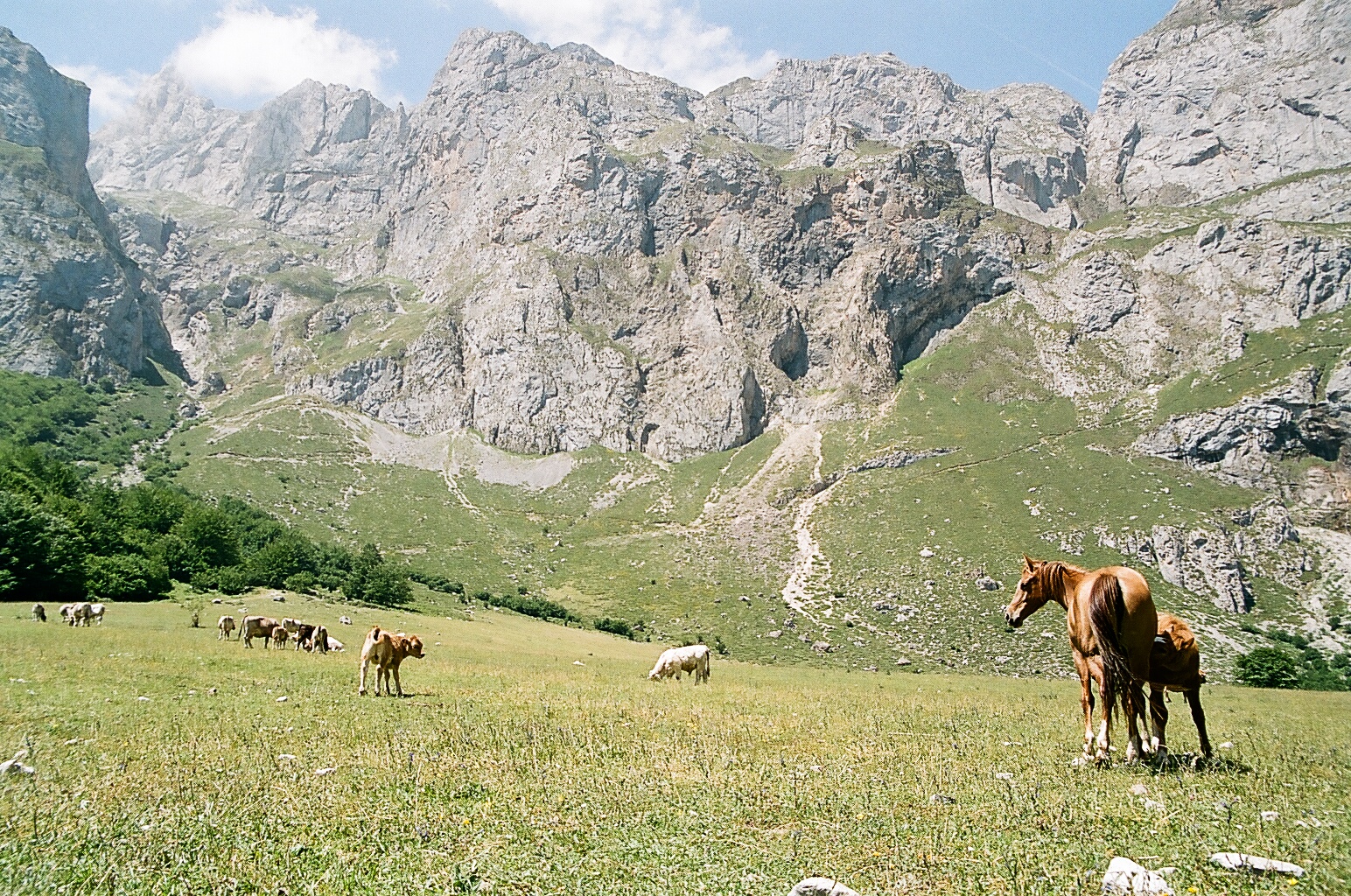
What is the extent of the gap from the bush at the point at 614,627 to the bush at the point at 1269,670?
166 ft

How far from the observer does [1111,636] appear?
10.5 m

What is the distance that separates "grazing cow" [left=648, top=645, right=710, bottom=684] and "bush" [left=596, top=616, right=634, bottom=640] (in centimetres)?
4472

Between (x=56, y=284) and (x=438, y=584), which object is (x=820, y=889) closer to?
(x=438, y=584)

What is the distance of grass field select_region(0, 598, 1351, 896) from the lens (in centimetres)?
618

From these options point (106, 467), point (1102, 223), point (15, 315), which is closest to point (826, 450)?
point (1102, 223)

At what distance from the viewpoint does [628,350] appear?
532ft

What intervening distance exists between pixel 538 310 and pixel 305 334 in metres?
78.3

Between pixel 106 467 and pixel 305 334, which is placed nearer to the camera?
pixel 106 467

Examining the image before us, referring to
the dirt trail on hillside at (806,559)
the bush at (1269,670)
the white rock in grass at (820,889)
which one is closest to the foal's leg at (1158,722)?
the white rock in grass at (820,889)

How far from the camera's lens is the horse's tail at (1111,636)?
34.0ft

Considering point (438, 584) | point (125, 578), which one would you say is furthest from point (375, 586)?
point (438, 584)

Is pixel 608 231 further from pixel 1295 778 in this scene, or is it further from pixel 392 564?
pixel 1295 778

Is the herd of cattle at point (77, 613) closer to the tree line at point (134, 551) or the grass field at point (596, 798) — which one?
the tree line at point (134, 551)

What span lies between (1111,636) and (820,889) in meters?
7.46
